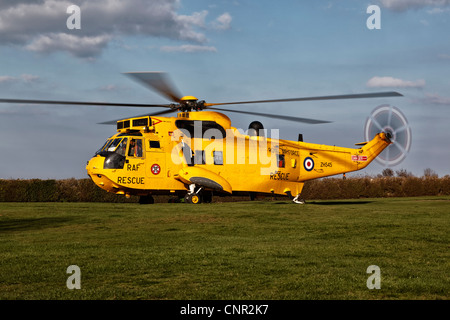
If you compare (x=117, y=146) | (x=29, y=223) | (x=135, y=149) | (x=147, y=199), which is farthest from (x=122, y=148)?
(x=29, y=223)

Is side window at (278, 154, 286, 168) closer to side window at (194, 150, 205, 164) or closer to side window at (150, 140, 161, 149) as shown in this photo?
side window at (194, 150, 205, 164)

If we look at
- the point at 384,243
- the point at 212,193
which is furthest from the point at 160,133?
the point at 384,243

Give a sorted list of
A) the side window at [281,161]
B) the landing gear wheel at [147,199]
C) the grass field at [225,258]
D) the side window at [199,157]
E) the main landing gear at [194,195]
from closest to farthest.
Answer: the grass field at [225,258] → the side window at [199,157] → the main landing gear at [194,195] → the landing gear wheel at [147,199] → the side window at [281,161]

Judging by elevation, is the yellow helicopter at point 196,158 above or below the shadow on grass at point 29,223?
above

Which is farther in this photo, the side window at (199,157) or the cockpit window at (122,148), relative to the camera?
the side window at (199,157)

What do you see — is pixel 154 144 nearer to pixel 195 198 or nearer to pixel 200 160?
pixel 200 160

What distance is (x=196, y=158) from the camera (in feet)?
86.2

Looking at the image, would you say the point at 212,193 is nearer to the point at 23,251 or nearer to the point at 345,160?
the point at 345,160

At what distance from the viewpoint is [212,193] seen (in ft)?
92.8

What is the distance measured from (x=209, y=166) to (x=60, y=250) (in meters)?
15.5

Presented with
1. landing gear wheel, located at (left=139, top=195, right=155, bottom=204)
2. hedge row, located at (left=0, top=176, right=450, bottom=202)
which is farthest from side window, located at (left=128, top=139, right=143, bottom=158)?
hedge row, located at (left=0, top=176, right=450, bottom=202)

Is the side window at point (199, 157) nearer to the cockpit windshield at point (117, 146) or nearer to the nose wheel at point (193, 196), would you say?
the nose wheel at point (193, 196)

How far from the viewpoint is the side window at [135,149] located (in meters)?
25.0

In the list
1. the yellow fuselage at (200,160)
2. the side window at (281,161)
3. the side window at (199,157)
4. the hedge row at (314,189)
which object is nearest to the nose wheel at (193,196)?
the yellow fuselage at (200,160)
